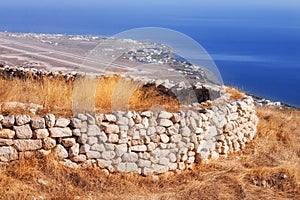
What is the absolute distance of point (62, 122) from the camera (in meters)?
7.25

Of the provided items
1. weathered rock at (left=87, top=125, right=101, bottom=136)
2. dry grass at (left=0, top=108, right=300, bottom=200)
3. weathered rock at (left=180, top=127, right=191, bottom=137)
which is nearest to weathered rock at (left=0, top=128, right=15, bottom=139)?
dry grass at (left=0, top=108, right=300, bottom=200)

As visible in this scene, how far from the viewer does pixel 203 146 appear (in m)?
8.61

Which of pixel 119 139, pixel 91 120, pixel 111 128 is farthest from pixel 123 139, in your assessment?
pixel 91 120

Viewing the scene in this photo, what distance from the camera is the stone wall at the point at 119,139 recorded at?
22.9 feet

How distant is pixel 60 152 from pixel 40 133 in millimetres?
487

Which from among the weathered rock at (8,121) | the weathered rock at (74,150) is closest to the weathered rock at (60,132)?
the weathered rock at (74,150)

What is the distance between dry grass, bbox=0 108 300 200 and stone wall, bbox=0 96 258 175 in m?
0.19

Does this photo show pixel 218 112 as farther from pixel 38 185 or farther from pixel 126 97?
pixel 38 185

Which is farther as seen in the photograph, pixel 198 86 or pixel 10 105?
pixel 198 86

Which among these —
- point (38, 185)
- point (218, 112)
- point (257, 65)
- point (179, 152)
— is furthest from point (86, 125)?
point (257, 65)

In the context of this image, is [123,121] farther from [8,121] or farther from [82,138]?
[8,121]

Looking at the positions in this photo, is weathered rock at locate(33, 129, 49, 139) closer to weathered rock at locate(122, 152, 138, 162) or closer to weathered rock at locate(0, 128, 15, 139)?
weathered rock at locate(0, 128, 15, 139)

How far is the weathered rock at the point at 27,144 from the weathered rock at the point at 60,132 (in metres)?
0.25

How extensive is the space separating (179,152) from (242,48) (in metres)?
117
